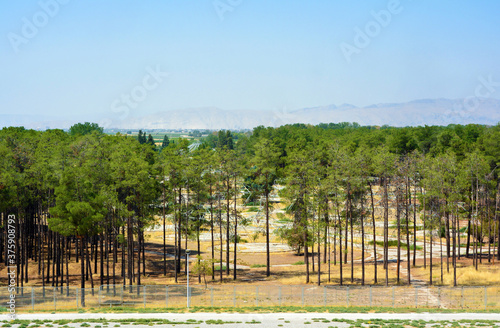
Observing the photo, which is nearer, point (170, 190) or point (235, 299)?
point (235, 299)

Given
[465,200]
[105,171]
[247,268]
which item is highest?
[105,171]

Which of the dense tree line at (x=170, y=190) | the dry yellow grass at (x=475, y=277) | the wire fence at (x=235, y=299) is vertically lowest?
the dry yellow grass at (x=475, y=277)

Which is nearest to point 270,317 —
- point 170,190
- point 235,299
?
point 235,299

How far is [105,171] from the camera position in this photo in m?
46.9

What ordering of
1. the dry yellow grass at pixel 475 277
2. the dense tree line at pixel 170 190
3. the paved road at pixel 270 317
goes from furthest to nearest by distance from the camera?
the dry yellow grass at pixel 475 277 → the dense tree line at pixel 170 190 → the paved road at pixel 270 317

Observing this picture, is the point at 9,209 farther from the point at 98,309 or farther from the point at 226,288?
the point at 226,288

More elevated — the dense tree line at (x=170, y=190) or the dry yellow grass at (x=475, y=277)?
the dense tree line at (x=170, y=190)

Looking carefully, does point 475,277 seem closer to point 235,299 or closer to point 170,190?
point 235,299

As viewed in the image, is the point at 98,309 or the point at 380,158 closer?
the point at 98,309

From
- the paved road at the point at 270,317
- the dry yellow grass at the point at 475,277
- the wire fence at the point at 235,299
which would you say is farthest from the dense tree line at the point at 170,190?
the paved road at the point at 270,317

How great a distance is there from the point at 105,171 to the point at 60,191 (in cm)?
660

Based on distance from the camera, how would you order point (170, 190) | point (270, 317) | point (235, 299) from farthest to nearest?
1. point (170, 190)
2. point (235, 299)
3. point (270, 317)

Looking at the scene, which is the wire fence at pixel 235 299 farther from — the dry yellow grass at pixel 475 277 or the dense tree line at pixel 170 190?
the dry yellow grass at pixel 475 277

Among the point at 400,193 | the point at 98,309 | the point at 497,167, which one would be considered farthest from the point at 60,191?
the point at 497,167
